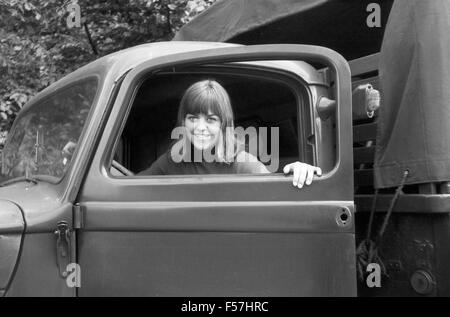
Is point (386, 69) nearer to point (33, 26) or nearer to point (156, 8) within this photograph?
point (156, 8)

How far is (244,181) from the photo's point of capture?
1873mm

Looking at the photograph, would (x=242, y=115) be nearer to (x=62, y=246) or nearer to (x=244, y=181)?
(x=244, y=181)

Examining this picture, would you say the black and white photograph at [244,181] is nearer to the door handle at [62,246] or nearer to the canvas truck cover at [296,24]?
the door handle at [62,246]

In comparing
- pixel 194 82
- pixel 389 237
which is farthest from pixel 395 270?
pixel 194 82

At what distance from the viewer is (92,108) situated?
2.00 metres

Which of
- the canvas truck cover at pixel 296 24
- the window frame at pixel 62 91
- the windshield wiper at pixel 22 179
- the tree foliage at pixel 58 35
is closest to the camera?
the window frame at pixel 62 91

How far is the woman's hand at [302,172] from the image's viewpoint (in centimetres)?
183

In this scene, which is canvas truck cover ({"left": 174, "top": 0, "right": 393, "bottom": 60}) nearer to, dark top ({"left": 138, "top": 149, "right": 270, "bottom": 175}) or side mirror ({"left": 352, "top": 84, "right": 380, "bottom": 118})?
side mirror ({"left": 352, "top": 84, "right": 380, "bottom": 118})

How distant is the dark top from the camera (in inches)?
79.8

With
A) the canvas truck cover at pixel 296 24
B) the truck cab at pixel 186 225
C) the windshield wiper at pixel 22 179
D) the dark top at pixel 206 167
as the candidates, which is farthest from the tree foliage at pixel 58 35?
the truck cab at pixel 186 225

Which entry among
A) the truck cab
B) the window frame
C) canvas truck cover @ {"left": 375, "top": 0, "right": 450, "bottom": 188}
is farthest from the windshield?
canvas truck cover @ {"left": 375, "top": 0, "right": 450, "bottom": 188}

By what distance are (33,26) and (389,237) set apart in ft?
17.0

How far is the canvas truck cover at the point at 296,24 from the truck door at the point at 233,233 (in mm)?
862

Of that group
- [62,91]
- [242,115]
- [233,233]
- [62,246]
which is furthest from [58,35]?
[233,233]
